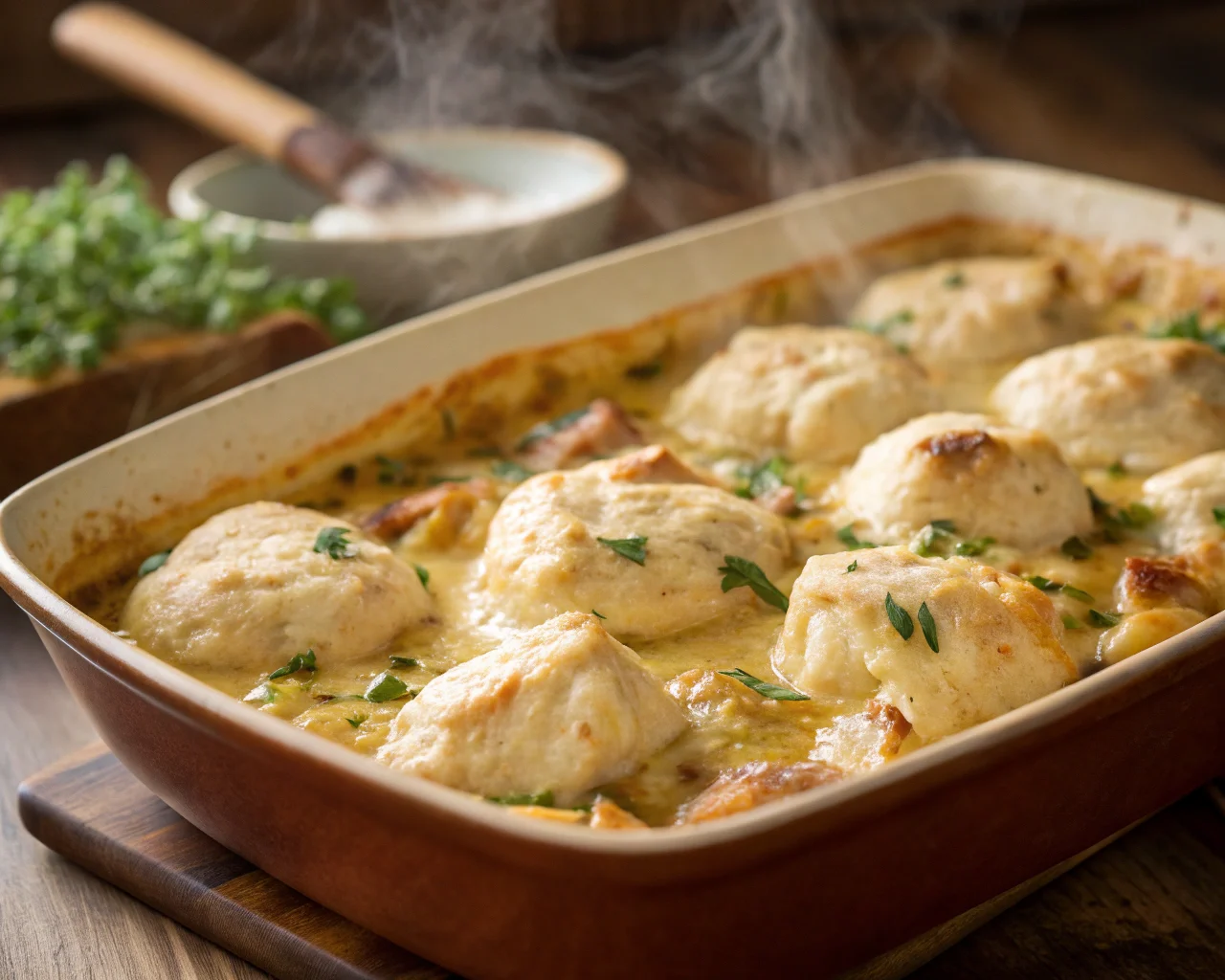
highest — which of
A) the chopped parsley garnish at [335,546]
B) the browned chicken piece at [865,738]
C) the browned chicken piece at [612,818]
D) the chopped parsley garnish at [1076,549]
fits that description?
the chopped parsley garnish at [335,546]

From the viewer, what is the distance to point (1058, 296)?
11.7ft

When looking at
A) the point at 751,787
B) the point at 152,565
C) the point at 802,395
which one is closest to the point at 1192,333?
the point at 802,395

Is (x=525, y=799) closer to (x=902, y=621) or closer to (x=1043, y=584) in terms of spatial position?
(x=902, y=621)

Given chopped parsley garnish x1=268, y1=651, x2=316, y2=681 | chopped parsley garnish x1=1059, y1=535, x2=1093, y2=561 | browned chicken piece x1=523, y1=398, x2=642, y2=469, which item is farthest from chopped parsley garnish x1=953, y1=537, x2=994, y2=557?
chopped parsley garnish x1=268, y1=651, x2=316, y2=681

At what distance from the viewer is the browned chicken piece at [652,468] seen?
2.64 meters

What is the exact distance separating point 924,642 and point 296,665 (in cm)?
96

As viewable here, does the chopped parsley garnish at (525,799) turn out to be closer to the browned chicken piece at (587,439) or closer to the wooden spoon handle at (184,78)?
the browned chicken piece at (587,439)

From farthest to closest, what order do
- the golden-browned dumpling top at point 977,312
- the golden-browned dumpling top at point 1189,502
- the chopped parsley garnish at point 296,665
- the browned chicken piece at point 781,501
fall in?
the golden-browned dumpling top at point 977,312 → the browned chicken piece at point 781,501 → the golden-browned dumpling top at point 1189,502 → the chopped parsley garnish at point 296,665

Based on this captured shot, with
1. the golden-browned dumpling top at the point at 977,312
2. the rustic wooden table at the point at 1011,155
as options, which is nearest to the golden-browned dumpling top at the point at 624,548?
the rustic wooden table at the point at 1011,155

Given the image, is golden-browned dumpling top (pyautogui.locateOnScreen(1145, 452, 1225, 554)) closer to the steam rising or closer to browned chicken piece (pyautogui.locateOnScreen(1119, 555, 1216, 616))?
browned chicken piece (pyautogui.locateOnScreen(1119, 555, 1216, 616))

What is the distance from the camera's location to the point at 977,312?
11.4ft

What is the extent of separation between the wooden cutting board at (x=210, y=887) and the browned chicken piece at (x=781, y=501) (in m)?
0.83

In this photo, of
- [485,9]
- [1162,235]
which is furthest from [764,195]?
[1162,235]

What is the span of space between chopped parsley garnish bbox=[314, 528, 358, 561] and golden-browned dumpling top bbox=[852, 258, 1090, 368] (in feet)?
5.19
